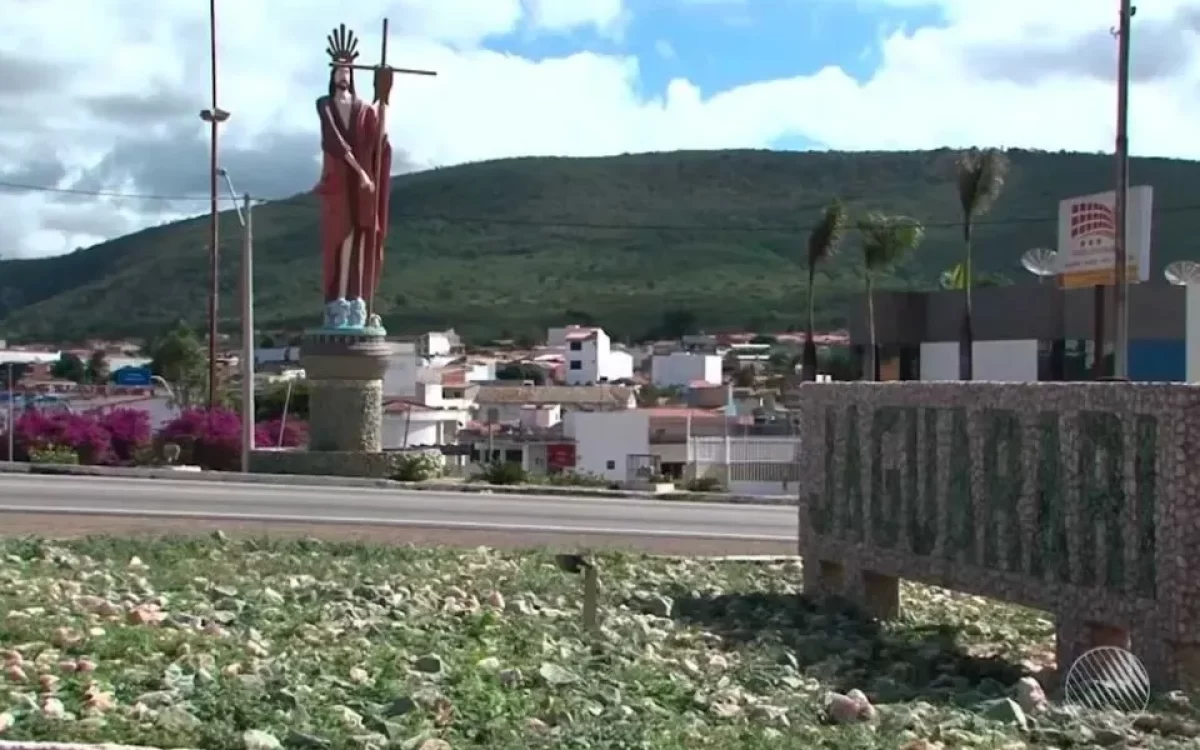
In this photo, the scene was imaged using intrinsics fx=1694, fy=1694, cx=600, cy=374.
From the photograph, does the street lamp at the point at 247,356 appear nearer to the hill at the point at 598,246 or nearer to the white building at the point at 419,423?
the white building at the point at 419,423

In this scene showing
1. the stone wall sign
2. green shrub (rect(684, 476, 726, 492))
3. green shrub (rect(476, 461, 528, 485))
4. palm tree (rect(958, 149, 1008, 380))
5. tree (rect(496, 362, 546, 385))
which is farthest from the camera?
tree (rect(496, 362, 546, 385))

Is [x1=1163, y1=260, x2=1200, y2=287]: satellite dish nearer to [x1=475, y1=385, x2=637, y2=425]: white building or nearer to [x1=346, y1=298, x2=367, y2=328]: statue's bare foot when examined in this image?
[x1=346, y1=298, x2=367, y2=328]: statue's bare foot

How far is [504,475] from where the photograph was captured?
34625 millimetres

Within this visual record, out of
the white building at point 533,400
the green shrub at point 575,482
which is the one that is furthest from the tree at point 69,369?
the green shrub at point 575,482

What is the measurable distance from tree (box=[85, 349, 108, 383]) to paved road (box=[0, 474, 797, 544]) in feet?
184

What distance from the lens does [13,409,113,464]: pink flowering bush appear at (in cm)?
3825

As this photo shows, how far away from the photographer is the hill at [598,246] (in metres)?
148

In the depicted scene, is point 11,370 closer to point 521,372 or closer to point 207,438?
point 207,438

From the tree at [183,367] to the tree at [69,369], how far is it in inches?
505

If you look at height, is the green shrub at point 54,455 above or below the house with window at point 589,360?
below

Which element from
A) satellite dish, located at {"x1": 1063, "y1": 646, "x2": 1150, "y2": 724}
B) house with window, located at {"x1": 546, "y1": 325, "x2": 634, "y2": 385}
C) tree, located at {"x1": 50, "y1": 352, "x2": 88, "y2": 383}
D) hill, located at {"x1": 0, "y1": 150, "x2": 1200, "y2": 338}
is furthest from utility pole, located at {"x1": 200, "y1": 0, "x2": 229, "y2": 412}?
hill, located at {"x1": 0, "y1": 150, "x2": 1200, "y2": 338}

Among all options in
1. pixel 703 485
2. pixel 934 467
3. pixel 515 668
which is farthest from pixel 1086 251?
pixel 515 668

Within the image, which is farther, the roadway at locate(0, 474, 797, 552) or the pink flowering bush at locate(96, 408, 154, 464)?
the pink flowering bush at locate(96, 408, 154, 464)

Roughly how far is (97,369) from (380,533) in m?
70.9
